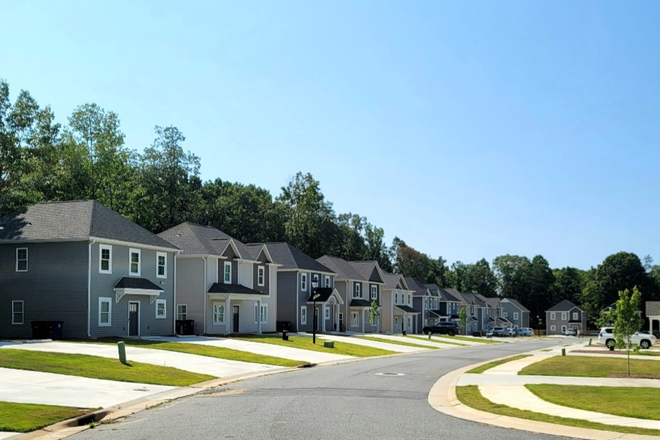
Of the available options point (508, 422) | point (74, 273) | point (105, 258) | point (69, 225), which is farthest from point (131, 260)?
point (508, 422)

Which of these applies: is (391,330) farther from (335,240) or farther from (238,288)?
(238,288)

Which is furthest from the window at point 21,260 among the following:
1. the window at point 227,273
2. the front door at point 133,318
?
the window at point 227,273

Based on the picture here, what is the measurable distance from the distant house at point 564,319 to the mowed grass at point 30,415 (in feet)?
468

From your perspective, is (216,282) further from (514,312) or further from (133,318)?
(514,312)

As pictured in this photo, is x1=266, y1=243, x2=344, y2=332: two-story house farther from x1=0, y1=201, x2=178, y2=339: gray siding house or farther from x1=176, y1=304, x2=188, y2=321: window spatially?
x1=0, y1=201, x2=178, y2=339: gray siding house

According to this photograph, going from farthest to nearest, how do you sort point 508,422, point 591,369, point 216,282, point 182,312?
1. point 216,282
2. point 182,312
3. point 591,369
4. point 508,422

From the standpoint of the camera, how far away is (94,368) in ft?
88.1

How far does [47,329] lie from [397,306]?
57158 mm

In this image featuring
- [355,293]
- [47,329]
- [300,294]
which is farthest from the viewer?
[355,293]

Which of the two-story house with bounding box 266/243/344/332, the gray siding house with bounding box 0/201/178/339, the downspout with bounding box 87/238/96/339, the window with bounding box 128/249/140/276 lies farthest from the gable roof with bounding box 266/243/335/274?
the downspout with bounding box 87/238/96/339

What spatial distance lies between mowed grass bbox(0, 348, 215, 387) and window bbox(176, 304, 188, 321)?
2300 cm

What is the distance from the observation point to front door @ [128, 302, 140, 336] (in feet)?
147

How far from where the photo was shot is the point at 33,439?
46.3ft

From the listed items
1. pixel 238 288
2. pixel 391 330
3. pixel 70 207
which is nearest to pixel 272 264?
pixel 238 288
